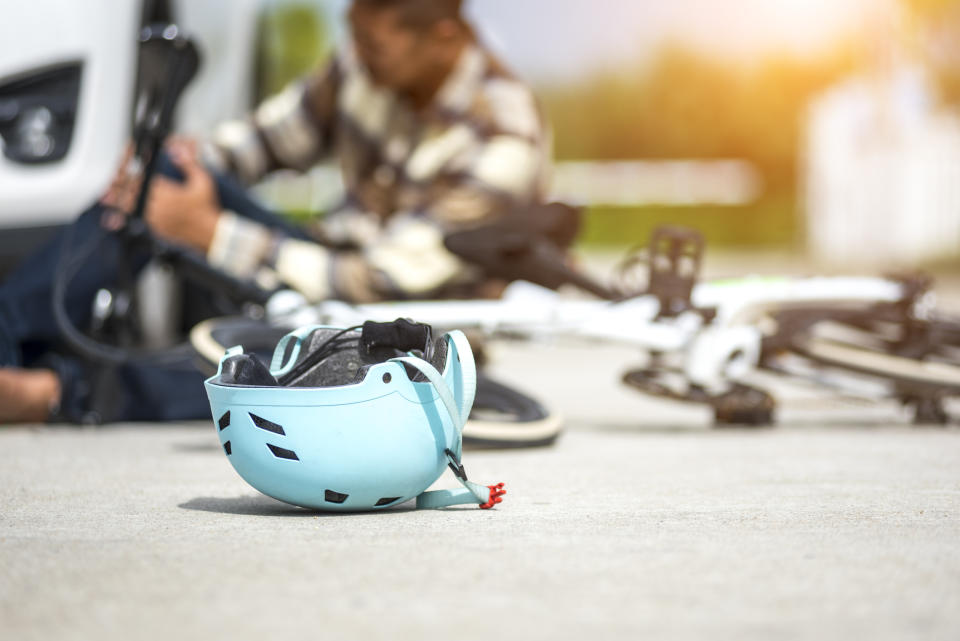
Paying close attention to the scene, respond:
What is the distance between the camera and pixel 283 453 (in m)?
2.46

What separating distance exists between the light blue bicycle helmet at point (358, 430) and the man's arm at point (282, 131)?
250cm

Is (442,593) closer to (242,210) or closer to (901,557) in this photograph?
(901,557)

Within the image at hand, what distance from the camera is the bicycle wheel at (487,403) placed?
358cm

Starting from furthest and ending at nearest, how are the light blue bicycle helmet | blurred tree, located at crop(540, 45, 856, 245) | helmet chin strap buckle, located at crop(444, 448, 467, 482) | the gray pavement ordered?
blurred tree, located at crop(540, 45, 856, 245) → helmet chin strap buckle, located at crop(444, 448, 467, 482) → the light blue bicycle helmet → the gray pavement

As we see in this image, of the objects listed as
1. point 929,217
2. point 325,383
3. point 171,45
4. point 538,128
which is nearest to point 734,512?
point 325,383

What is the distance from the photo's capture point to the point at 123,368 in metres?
4.10

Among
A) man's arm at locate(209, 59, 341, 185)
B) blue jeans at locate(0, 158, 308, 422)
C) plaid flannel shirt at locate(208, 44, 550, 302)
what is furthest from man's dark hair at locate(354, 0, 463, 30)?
blue jeans at locate(0, 158, 308, 422)

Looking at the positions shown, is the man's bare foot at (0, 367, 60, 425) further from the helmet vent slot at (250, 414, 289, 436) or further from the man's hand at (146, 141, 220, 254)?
the helmet vent slot at (250, 414, 289, 436)

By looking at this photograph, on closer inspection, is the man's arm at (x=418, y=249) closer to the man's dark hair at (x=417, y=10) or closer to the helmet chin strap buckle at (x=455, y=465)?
the man's dark hair at (x=417, y=10)

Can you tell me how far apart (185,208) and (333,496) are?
79.2 inches

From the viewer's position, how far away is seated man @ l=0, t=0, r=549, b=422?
13.5ft

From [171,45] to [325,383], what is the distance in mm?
1443

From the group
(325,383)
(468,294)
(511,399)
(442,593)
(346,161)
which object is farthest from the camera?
(346,161)

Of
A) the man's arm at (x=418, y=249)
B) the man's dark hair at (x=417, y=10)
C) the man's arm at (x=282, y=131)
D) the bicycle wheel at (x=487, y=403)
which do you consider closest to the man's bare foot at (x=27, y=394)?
the bicycle wheel at (x=487, y=403)
